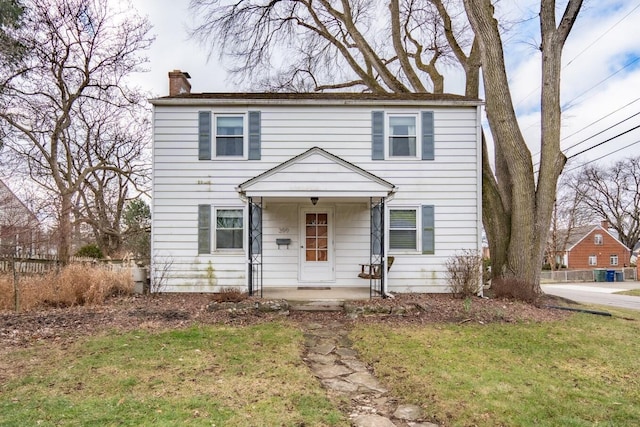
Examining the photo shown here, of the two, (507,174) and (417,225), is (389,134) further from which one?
(507,174)

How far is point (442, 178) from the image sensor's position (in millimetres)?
10336

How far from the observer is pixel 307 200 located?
9984mm

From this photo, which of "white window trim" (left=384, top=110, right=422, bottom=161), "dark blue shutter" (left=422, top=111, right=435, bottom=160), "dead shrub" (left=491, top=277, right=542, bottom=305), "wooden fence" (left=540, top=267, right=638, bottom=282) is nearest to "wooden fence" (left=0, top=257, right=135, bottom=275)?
"white window trim" (left=384, top=110, right=422, bottom=161)

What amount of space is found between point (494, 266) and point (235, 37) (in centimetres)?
1339

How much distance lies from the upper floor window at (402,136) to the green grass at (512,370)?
4870 millimetres

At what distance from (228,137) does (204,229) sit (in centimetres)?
249

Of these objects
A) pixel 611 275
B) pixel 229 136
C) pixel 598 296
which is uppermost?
pixel 229 136

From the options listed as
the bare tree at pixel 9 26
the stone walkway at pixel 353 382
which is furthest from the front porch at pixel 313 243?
the bare tree at pixel 9 26

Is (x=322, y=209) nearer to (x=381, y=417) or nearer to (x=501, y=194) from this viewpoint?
(x=501, y=194)

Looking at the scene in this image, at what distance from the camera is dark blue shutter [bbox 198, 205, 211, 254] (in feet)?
32.9

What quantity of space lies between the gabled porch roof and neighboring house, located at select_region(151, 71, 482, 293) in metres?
1.23

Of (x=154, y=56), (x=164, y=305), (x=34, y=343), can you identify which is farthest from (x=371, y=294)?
(x=154, y=56)

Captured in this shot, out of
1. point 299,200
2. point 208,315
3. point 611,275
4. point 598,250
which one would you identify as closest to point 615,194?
point 598,250

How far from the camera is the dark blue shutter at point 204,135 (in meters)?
10.2
